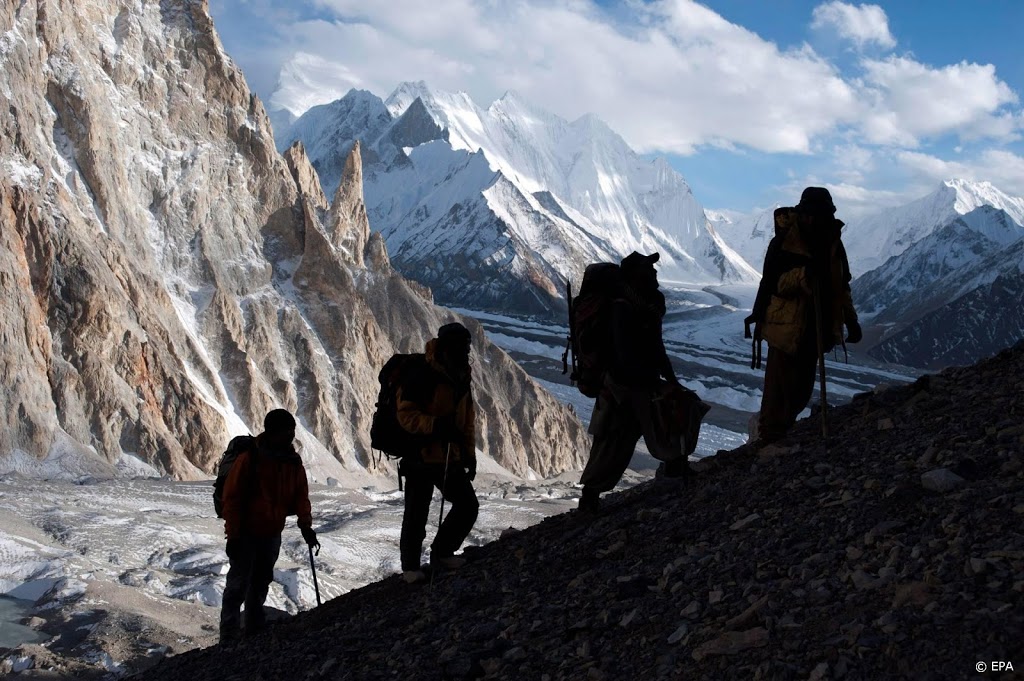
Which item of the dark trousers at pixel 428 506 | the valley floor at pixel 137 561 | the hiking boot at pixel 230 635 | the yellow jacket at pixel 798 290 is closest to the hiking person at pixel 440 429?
the dark trousers at pixel 428 506

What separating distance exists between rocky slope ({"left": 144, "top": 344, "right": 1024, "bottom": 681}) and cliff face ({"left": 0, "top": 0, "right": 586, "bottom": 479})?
3998cm

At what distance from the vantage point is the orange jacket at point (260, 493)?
7902 millimetres

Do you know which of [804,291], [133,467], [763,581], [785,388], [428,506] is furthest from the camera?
[133,467]

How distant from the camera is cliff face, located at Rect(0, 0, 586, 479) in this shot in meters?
46.1

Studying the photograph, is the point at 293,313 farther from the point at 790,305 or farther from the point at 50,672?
the point at 790,305

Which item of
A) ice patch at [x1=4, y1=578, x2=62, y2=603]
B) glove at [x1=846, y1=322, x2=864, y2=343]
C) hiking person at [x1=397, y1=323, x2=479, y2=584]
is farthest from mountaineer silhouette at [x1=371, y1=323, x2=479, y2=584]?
ice patch at [x1=4, y1=578, x2=62, y2=603]

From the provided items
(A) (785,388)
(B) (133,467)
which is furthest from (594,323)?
(B) (133,467)

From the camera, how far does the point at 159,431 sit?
47.9 meters

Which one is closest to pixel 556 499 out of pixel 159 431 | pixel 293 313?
pixel 293 313

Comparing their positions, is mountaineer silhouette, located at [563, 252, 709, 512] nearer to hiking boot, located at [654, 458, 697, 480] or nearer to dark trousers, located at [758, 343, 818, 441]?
hiking boot, located at [654, 458, 697, 480]

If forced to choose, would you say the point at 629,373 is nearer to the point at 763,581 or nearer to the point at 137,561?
the point at 763,581

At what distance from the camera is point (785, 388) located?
791 cm

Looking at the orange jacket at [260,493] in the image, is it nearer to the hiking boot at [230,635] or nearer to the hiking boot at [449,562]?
the hiking boot at [230,635]

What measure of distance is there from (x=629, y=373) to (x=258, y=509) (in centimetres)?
328
